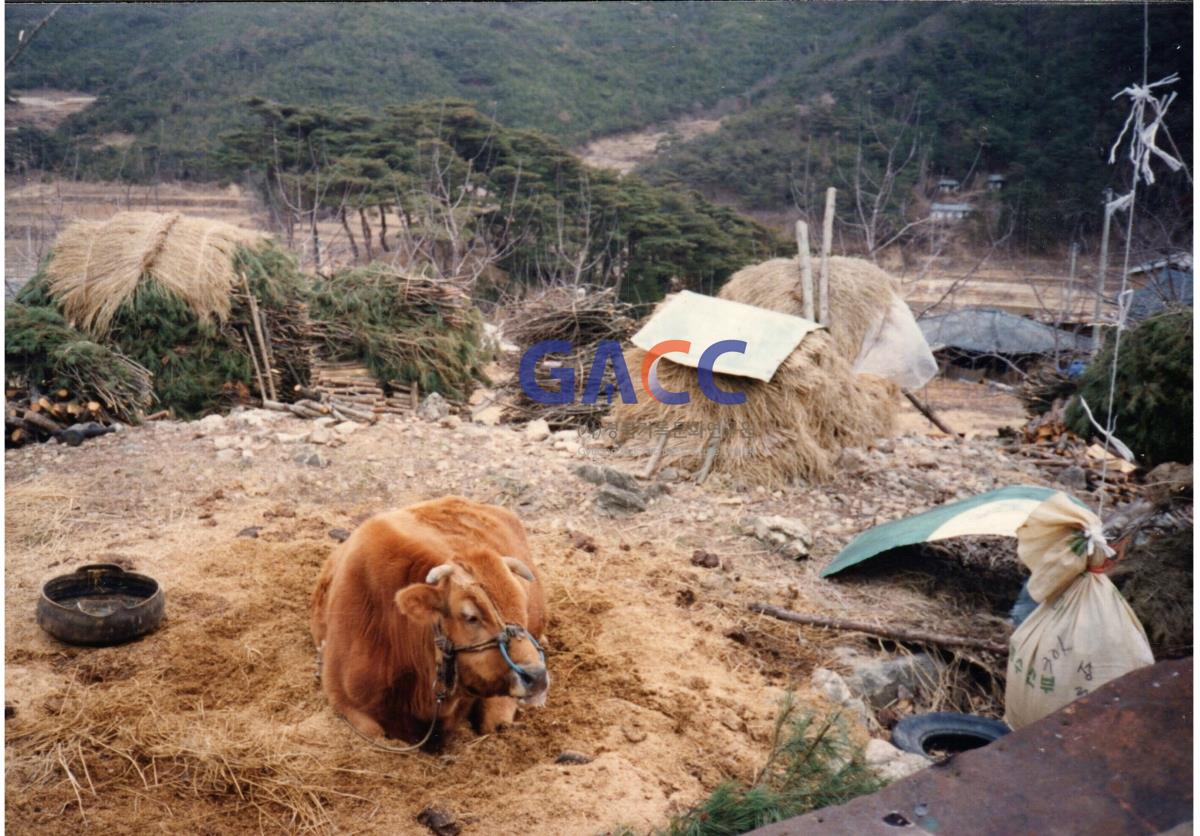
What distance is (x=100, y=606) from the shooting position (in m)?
4.61

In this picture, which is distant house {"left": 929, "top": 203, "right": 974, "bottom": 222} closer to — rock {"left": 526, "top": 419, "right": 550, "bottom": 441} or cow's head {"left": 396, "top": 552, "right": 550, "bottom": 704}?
rock {"left": 526, "top": 419, "right": 550, "bottom": 441}

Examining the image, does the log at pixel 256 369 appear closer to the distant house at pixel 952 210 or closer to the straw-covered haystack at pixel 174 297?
the straw-covered haystack at pixel 174 297

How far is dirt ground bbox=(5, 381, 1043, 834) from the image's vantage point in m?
3.39

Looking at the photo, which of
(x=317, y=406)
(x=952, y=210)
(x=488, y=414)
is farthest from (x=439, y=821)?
(x=952, y=210)

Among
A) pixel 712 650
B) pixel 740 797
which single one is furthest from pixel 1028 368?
pixel 740 797

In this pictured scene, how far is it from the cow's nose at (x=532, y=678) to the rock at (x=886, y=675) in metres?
2.09

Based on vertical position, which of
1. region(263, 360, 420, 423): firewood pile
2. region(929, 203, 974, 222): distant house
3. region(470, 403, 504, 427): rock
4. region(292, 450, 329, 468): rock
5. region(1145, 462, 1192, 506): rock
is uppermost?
region(1145, 462, 1192, 506): rock

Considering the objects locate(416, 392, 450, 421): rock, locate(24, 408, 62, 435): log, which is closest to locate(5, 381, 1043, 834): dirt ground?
locate(24, 408, 62, 435): log

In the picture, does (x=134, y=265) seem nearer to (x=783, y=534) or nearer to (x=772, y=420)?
(x=772, y=420)

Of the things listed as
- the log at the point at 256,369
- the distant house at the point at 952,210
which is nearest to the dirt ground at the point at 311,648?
the log at the point at 256,369

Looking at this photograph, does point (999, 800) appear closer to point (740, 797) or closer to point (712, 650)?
point (740, 797)

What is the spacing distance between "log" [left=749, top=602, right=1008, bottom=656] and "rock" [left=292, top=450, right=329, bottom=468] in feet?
12.6

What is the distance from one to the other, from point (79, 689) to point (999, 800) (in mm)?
3604

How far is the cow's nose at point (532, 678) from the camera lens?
3.34 metres
